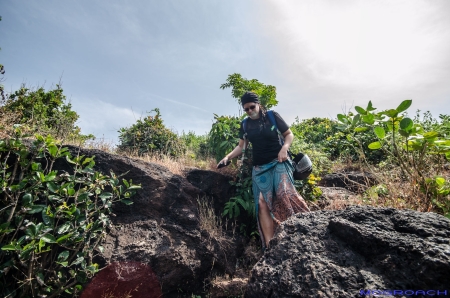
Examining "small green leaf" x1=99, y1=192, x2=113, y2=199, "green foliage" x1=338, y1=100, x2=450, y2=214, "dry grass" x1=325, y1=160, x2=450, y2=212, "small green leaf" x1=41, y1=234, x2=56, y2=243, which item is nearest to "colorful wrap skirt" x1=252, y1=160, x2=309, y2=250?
"dry grass" x1=325, y1=160, x2=450, y2=212

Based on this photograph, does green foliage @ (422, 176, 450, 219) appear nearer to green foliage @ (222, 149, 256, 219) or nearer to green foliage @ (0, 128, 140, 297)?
green foliage @ (222, 149, 256, 219)

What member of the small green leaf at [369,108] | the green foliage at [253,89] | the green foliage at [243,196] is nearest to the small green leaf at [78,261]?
the green foliage at [243,196]

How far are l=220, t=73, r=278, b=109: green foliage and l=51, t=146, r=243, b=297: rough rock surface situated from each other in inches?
108

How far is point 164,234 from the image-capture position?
3.25m

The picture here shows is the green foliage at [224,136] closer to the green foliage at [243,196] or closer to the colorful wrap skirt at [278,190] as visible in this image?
the green foliage at [243,196]

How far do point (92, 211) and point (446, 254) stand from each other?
3226 mm

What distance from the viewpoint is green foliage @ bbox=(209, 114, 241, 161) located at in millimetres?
4727

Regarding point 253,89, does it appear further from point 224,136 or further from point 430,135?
point 430,135

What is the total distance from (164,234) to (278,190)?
5.43 ft

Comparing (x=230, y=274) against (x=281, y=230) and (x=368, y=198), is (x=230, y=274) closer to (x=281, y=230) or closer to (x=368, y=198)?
(x=281, y=230)

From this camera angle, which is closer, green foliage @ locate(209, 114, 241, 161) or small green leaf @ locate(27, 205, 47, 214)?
small green leaf @ locate(27, 205, 47, 214)

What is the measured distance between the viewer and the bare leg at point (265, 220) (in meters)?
3.13

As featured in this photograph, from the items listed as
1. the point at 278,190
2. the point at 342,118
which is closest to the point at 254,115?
the point at 278,190

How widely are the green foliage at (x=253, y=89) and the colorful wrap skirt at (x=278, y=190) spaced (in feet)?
8.22
